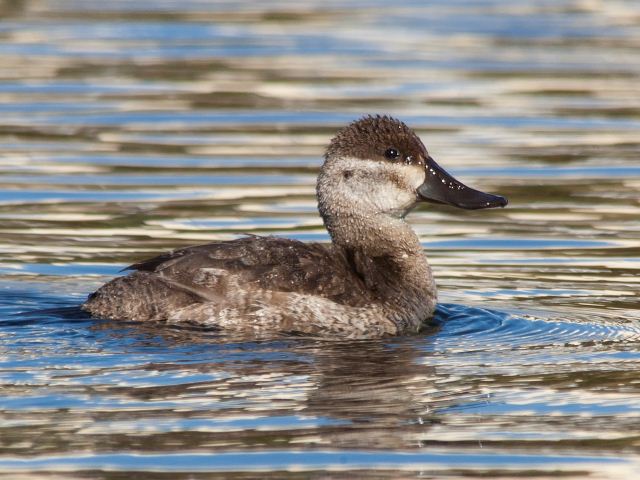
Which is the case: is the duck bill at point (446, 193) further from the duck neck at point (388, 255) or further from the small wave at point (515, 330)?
the small wave at point (515, 330)

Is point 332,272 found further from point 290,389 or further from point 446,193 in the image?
point 290,389

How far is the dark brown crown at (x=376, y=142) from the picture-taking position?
8609 millimetres

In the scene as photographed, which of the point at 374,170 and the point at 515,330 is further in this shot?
the point at 374,170

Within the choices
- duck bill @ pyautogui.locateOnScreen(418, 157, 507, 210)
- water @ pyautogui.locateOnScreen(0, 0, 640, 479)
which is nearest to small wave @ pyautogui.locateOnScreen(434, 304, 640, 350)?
water @ pyautogui.locateOnScreen(0, 0, 640, 479)

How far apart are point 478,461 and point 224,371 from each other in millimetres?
1550

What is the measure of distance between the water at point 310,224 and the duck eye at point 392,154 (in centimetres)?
91

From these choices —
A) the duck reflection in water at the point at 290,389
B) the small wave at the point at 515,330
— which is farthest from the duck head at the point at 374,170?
the duck reflection in water at the point at 290,389

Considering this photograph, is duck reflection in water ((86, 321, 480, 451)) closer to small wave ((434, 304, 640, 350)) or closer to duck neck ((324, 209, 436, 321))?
small wave ((434, 304, 640, 350))

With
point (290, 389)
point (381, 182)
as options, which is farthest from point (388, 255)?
point (290, 389)

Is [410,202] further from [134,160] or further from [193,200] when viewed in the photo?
[134,160]

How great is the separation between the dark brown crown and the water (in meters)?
0.91

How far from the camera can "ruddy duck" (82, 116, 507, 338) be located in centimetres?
783

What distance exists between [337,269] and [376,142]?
2.85 feet

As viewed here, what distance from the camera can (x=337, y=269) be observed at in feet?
26.8
